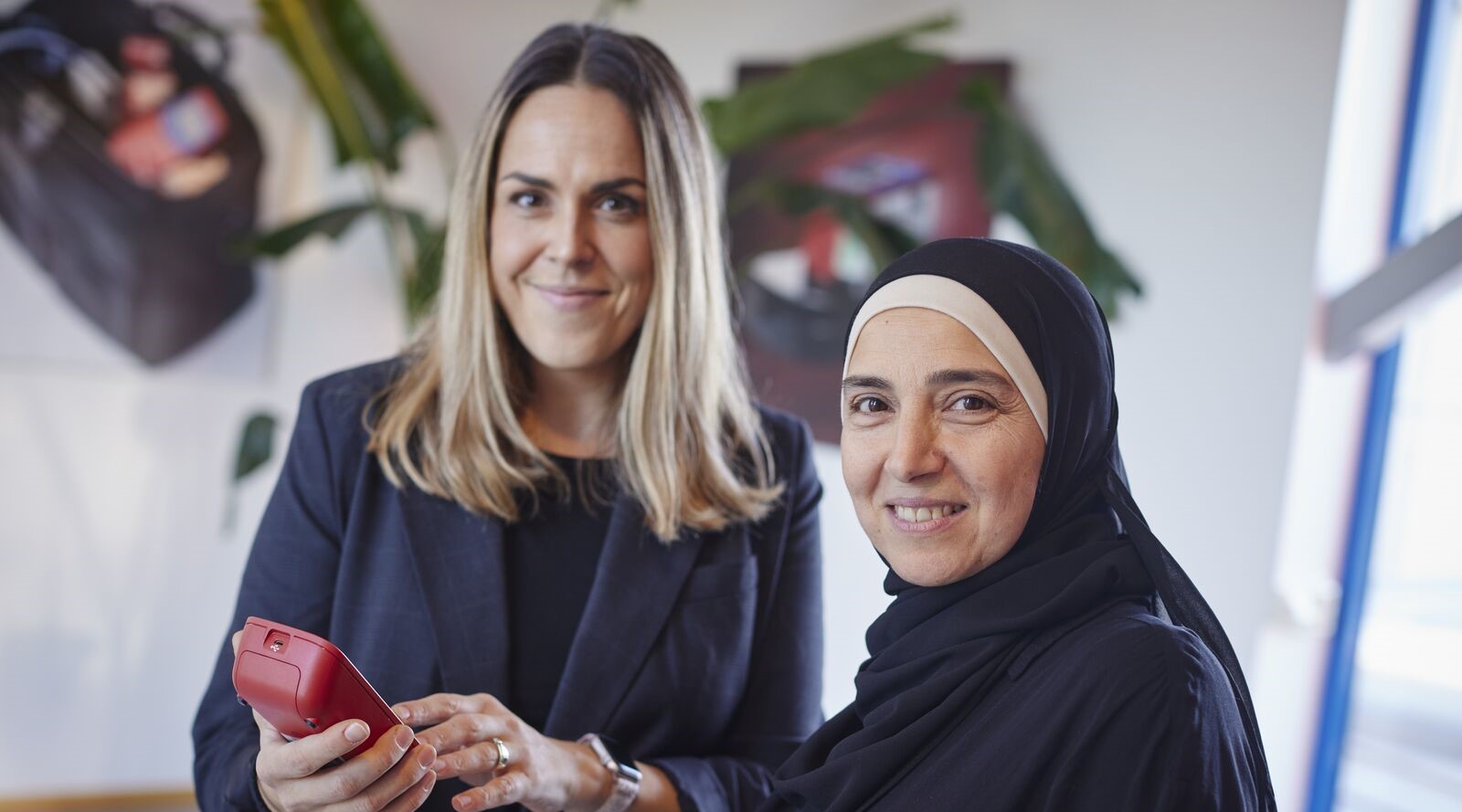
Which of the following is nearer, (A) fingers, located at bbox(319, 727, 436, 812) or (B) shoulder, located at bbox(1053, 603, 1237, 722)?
(B) shoulder, located at bbox(1053, 603, 1237, 722)

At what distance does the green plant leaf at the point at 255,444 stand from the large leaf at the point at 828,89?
153 centimetres

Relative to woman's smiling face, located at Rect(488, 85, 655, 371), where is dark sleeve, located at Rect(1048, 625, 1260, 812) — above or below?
below

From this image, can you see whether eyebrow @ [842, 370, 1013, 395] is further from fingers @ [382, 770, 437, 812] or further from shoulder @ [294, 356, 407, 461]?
shoulder @ [294, 356, 407, 461]

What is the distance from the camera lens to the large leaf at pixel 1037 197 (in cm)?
292

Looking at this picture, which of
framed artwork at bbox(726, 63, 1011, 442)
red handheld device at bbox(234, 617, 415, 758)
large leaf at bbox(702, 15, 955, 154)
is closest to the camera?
red handheld device at bbox(234, 617, 415, 758)

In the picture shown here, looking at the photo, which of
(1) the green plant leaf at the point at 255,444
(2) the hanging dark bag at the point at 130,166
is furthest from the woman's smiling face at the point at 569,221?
(2) the hanging dark bag at the point at 130,166

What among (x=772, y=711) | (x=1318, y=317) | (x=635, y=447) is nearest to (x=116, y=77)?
(x=635, y=447)

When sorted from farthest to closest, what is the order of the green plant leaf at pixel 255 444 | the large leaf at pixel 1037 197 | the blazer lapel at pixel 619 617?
1. the green plant leaf at pixel 255 444
2. the large leaf at pixel 1037 197
3. the blazer lapel at pixel 619 617

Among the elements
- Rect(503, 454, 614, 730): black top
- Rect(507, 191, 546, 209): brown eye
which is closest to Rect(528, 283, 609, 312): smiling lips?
Rect(507, 191, 546, 209): brown eye

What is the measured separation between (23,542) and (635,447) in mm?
2950

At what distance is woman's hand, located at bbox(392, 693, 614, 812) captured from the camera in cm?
120

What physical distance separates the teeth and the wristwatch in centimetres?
52

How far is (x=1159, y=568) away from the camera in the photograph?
41.0 inches

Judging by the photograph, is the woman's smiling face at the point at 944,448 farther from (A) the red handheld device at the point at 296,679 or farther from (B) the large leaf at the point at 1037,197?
(B) the large leaf at the point at 1037,197
